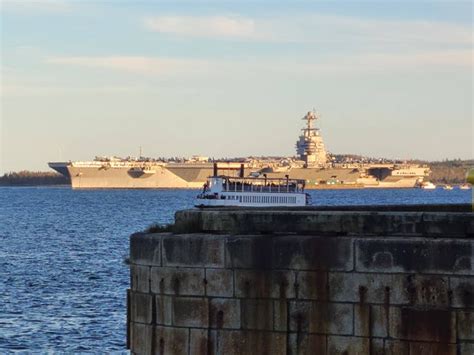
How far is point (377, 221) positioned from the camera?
1146 centimetres

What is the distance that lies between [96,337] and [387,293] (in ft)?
54.3

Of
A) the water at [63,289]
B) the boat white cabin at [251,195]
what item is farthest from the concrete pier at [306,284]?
the boat white cabin at [251,195]

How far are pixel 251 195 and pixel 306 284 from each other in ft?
175

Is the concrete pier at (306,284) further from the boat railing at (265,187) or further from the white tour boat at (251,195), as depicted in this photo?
the boat railing at (265,187)

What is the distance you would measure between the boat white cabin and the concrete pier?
4896 centimetres

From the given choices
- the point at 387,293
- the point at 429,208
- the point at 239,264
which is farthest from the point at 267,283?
the point at 429,208

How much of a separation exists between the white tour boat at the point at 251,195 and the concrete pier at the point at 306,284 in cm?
4896

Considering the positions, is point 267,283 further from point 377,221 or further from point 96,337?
point 96,337

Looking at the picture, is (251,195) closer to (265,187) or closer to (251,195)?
(251,195)

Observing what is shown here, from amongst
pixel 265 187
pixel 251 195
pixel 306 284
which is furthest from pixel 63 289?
pixel 265 187

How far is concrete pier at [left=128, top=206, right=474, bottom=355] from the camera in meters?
10.8

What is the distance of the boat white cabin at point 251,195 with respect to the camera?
63969 mm

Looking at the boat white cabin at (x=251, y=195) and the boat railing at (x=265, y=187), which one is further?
the boat railing at (x=265, y=187)

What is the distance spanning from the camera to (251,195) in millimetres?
64438
